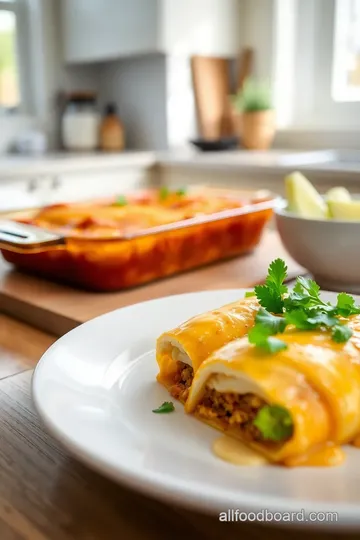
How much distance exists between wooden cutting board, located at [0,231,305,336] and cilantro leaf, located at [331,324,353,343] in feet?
1.37

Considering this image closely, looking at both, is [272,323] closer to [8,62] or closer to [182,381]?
[182,381]

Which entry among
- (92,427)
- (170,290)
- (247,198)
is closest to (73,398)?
(92,427)

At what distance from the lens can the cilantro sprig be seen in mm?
533

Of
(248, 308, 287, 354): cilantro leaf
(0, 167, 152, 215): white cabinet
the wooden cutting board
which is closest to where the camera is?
(248, 308, 287, 354): cilantro leaf

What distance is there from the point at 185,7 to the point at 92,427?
2589mm

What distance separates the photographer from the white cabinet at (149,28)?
2.71 meters

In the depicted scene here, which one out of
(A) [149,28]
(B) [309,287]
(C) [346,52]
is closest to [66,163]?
(A) [149,28]

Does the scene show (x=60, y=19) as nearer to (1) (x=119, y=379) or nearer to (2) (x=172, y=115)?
(2) (x=172, y=115)

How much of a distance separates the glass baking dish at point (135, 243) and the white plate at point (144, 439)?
0.22 meters

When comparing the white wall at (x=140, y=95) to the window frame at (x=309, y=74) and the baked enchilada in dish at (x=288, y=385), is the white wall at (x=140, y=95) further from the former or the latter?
the baked enchilada in dish at (x=288, y=385)

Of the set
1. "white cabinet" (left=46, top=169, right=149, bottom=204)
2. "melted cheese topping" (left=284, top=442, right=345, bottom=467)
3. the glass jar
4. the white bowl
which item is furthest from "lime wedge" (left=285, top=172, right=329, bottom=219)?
the glass jar

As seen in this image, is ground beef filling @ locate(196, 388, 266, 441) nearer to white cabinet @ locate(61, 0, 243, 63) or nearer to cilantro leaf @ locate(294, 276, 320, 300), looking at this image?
cilantro leaf @ locate(294, 276, 320, 300)

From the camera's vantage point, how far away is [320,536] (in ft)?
1.49

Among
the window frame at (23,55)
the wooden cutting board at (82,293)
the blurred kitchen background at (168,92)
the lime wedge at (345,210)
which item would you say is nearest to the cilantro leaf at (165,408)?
the wooden cutting board at (82,293)
